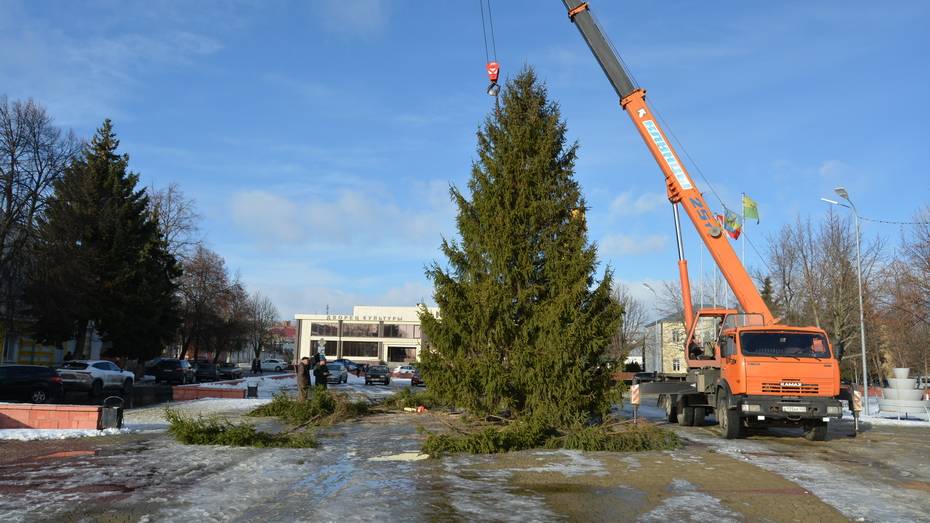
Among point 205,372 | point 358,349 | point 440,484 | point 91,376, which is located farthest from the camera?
point 358,349

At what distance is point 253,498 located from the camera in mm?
8609

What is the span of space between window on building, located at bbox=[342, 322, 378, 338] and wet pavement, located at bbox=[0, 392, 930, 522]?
95.4 meters

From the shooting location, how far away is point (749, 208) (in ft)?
86.6

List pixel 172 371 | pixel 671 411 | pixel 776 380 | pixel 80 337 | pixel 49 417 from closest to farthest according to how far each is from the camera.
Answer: pixel 49 417 < pixel 776 380 < pixel 671 411 < pixel 80 337 < pixel 172 371

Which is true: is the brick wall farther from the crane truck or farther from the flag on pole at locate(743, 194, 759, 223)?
the flag on pole at locate(743, 194, 759, 223)

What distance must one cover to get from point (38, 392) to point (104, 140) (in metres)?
24.4

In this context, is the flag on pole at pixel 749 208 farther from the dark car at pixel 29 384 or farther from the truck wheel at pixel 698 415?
the dark car at pixel 29 384

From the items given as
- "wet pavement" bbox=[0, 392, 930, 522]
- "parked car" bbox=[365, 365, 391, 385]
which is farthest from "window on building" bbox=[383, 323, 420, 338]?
"wet pavement" bbox=[0, 392, 930, 522]

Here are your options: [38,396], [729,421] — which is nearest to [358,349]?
[38,396]

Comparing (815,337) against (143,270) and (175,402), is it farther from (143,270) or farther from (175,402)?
(143,270)

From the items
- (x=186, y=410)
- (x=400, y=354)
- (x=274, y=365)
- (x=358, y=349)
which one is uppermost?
(x=358, y=349)

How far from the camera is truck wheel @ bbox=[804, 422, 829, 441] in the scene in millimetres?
16216

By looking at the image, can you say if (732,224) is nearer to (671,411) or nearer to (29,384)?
(671,411)

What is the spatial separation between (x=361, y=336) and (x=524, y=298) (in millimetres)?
96326
